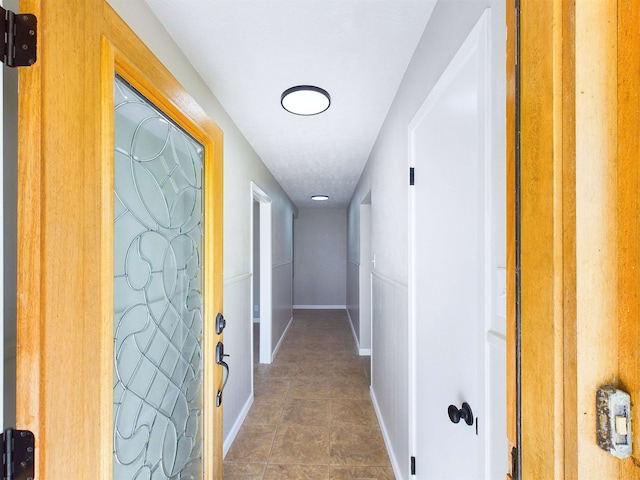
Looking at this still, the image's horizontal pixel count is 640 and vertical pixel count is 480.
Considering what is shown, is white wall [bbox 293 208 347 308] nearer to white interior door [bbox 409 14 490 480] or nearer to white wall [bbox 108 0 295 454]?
white wall [bbox 108 0 295 454]

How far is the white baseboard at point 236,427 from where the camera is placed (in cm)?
213

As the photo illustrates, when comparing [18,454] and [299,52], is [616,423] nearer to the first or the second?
[18,454]

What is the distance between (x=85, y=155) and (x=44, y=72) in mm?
168

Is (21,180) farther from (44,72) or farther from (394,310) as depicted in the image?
(394,310)

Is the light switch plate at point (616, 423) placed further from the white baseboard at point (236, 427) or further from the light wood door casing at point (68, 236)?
the white baseboard at point (236, 427)

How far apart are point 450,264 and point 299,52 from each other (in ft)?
4.05

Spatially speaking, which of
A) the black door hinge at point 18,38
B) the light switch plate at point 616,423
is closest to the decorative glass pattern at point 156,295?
the black door hinge at point 18,38

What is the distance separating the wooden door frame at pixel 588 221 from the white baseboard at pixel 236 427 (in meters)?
2.18

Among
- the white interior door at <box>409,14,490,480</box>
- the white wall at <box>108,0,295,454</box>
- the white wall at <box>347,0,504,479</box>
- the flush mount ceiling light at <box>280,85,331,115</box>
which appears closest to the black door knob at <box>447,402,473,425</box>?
the white interior door at <box>409,14,490,480</box>

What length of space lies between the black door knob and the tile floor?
49.0 inches

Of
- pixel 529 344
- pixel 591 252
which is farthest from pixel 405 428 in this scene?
pixel 591 252

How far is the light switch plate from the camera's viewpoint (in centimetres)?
39

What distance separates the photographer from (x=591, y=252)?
0.41 meters

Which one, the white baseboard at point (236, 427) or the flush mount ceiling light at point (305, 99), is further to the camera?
the white baseboard at point (236, 427)
